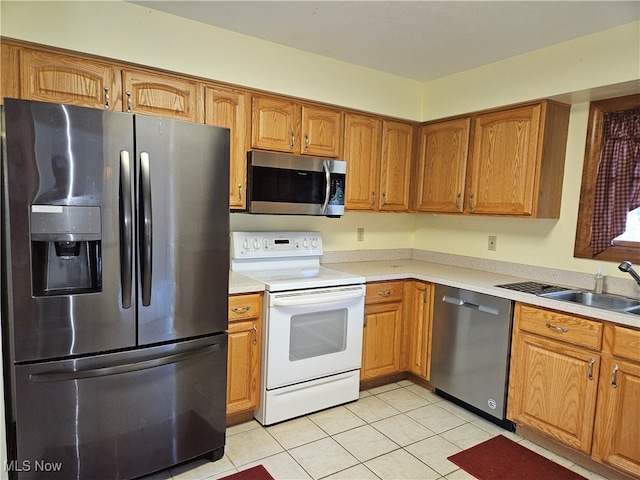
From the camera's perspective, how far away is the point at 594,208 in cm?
262

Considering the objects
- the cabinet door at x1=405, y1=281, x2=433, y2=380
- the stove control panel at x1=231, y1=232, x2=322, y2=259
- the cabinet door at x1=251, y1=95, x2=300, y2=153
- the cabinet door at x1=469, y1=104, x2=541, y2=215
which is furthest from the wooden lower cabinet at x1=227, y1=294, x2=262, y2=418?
the cabinet door at x1=469, y1=104, x2=541, y2=215

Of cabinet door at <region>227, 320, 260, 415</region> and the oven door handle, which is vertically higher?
the oven door handle

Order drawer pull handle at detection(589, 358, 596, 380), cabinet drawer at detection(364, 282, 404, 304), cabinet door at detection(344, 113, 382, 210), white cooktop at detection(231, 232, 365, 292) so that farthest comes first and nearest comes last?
1. cabinet door at detection(344, 113, 382, 210)
2. cabinet drawer at detection(364, 282, 404, 304)
3. white cooktop at detection(231, 232, 365, 292)
4. drawer pull handle at detection(589, 358, 596, 380)

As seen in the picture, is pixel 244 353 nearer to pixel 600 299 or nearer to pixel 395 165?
pixel 395 165

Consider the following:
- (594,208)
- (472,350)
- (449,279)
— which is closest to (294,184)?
(449,279)

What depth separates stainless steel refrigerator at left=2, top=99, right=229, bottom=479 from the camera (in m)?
1.62

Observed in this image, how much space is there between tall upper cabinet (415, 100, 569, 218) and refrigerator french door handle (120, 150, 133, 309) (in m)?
2.34

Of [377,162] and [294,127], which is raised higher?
[294,127]

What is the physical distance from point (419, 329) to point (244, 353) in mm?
1356

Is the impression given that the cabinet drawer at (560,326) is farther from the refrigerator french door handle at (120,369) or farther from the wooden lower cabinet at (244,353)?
the refrigerator french door handle at (120,369)

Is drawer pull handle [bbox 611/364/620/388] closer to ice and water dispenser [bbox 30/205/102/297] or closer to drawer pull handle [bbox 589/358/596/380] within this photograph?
drawer pull handle [bbox 589/358/596/380]

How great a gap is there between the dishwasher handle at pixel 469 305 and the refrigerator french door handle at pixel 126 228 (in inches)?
79.3

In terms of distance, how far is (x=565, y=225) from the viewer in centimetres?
277

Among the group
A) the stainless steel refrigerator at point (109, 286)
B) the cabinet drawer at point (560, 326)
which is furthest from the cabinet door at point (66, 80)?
the cabinet drawer at point (560, 326)
